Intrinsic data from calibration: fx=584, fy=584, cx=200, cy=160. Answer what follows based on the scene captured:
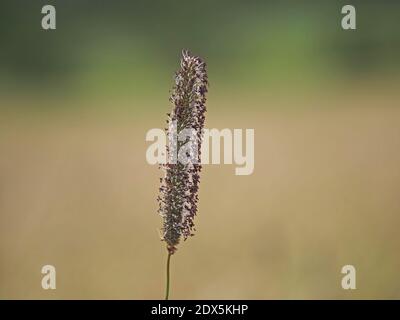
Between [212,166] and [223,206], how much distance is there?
175 mm

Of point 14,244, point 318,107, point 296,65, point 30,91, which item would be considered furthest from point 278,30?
point 14,244

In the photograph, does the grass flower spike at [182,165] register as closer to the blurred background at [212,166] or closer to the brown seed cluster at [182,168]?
the brown seed cluster at [182,168]

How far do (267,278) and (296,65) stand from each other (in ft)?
3.06

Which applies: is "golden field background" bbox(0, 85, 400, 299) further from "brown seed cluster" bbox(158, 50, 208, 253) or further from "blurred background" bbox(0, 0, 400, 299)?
"brown seed cluster" bbox(158, 50, 208, 253)

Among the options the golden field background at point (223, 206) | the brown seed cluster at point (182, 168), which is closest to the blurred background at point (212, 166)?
the golden field background at point (223, 206)

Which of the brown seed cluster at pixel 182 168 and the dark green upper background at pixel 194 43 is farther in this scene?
the dark green upper background at pixel 194 43

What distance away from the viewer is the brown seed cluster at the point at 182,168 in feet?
5.47

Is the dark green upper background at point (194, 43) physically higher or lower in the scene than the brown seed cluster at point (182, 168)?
higher

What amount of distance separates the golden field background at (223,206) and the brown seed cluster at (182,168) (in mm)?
733

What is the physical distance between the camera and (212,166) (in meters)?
Answer: 2.46

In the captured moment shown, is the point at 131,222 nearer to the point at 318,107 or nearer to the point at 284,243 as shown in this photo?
the point at 284,243

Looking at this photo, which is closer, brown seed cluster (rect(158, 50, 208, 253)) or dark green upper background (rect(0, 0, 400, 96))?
brown seed cluster (rect(158, 50, 208, 253))

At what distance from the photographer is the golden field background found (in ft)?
7.90

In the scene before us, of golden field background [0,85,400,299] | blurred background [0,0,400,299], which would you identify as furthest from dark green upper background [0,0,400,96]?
golden field background [0,85,400,299]
